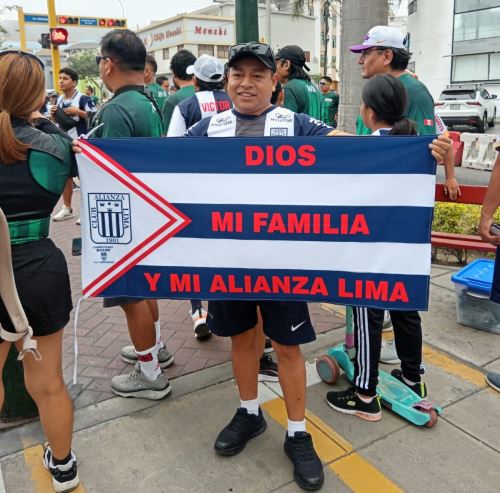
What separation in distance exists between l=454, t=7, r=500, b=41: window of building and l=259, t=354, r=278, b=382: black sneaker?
1296 inches

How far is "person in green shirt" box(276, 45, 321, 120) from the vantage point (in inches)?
184

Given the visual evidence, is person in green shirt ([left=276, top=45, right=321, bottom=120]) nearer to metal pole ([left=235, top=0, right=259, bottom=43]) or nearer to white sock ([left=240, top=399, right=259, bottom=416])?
metal pole ([left=235, top=0, right=259, bottom=43])

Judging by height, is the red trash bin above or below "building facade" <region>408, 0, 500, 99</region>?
below

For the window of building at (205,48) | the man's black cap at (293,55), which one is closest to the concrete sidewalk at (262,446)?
the man's black cap at (293,55)

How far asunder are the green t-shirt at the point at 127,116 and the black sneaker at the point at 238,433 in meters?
1.65

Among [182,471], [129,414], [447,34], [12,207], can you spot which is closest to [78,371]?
[129,414]

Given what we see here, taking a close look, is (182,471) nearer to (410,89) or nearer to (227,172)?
(227,172)

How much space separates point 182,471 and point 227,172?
4.81 ft

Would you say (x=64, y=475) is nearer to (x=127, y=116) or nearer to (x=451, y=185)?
(x=127, y=116)

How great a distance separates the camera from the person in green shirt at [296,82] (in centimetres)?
467

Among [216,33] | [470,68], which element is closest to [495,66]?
[470,68]

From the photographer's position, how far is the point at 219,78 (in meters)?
4.03

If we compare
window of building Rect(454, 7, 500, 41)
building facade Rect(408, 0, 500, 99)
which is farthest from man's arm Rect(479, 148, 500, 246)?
window of building Rect(454, 7, 500, 41)

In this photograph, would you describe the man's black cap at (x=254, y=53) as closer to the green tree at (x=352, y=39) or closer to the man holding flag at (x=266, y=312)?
the man holding flag at (x=266, y=312)
